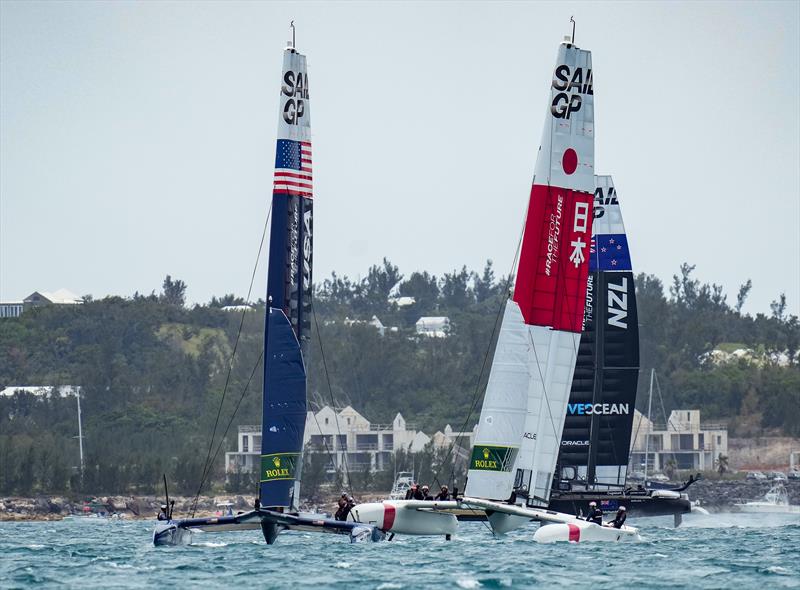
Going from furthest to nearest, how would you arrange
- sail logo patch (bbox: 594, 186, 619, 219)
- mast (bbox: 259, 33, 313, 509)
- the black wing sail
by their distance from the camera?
the black wing sail < sail logo patch (bbox: 594, 186, 619, 219) < mast (bbox: 259, 33, 313, 509)

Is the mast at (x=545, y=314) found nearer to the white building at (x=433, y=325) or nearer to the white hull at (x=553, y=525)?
the white hull at (x=553, y=525)

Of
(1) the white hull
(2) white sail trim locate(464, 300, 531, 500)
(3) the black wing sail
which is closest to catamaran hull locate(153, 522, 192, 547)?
(1) the white hull

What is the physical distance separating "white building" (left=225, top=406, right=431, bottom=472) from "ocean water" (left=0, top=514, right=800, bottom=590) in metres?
62.4

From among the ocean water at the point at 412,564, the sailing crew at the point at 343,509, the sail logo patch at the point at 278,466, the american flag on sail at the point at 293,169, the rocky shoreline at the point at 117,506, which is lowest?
the rocky shoreline at the point at 117,506

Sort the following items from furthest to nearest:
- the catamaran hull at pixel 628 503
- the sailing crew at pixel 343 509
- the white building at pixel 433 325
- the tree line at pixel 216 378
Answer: the white building at pixel 433 325 → the tree line at pixel 216 378 → the catamaran hull at pixel 628 503 → the sailing crew at pixel 343 509

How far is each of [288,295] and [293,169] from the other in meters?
3.16

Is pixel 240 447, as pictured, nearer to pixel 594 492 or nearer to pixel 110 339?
pixel 110 339

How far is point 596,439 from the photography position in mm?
56688

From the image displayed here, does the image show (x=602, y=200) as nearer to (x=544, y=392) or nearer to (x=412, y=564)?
(x=544, y=392)

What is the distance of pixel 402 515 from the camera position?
41.8 metres

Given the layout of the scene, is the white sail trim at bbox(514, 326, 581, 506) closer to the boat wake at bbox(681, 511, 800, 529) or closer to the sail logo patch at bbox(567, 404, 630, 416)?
the sail logo patch at bbox(567, 404, 630, 416)

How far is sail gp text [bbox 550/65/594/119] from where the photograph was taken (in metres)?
Answer: 43.6

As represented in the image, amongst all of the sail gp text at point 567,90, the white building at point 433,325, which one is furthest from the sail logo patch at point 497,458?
the white building at point 433,325

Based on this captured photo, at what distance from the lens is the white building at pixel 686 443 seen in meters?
120
